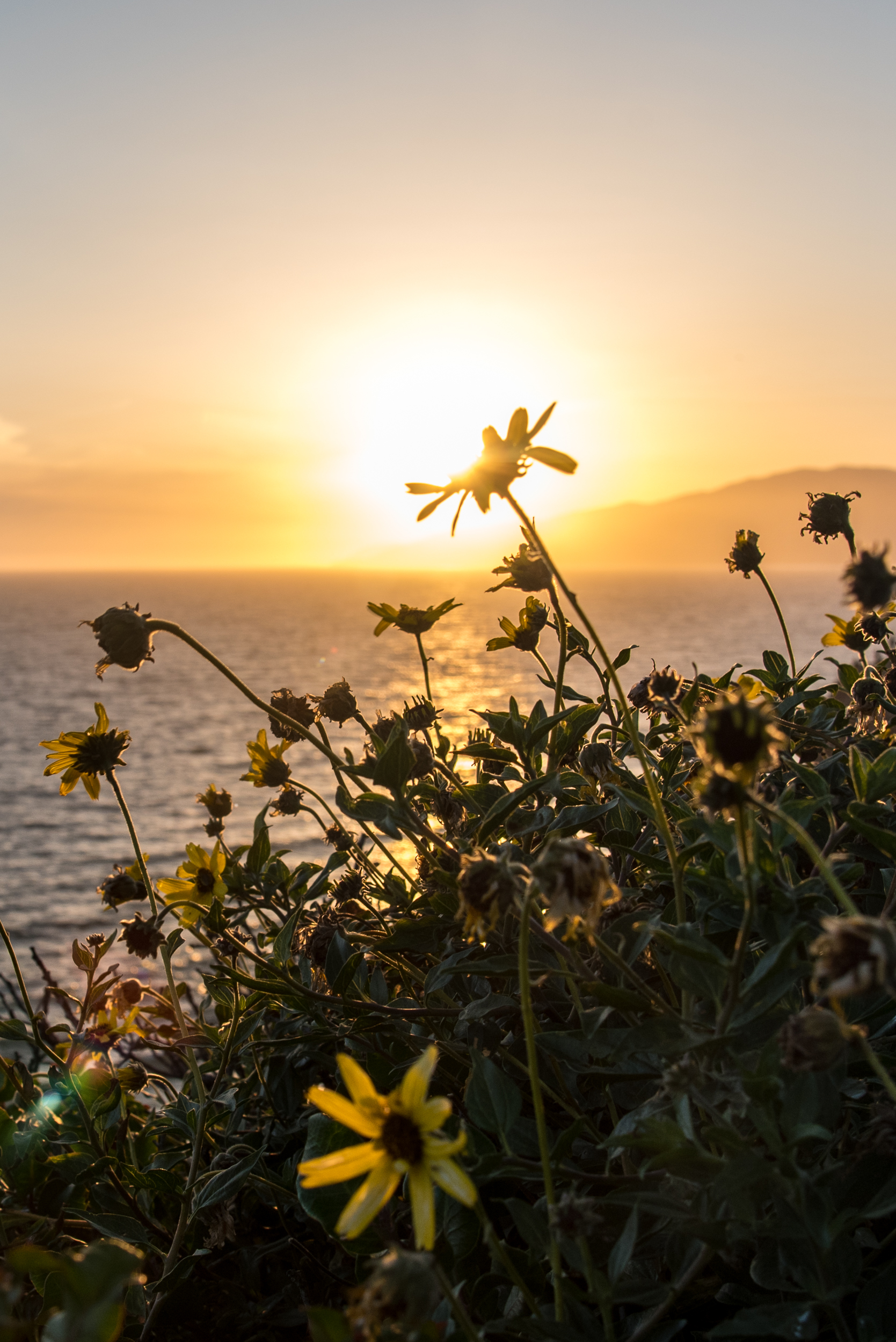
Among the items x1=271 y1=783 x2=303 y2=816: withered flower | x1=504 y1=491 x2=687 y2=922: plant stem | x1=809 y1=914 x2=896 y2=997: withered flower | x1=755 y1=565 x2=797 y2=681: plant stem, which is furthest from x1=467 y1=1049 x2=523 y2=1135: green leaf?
x1=755 y1=565 x2=797 y2=681: plant stem

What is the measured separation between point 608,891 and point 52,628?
11125 cm

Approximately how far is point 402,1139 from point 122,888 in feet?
3.90

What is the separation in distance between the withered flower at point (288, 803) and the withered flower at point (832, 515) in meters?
1.43

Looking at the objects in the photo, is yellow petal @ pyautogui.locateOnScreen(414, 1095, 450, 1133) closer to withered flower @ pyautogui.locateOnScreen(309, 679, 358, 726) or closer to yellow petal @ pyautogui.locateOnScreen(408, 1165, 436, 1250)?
yellow petal @ pyautogui.locateOnScreen(408, 1165, 436, 1250)

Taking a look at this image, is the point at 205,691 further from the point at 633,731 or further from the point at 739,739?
the point at 739,739

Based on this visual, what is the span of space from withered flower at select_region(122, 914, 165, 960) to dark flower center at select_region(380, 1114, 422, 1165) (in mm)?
897

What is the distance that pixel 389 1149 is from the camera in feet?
2.98

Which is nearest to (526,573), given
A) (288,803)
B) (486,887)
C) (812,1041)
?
(288,803)

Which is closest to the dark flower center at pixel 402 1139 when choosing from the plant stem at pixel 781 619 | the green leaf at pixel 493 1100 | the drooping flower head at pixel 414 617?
the green leaf at pixel 493 1100

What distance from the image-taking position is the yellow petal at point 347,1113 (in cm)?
88

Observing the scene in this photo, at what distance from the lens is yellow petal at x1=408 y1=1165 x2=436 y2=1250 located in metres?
0.83

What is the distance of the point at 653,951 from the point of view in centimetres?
126

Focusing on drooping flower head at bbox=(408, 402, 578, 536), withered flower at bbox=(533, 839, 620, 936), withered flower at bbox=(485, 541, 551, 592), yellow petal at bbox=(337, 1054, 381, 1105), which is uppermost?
drooping flower head at bbox=(408, 402, 578, 536)

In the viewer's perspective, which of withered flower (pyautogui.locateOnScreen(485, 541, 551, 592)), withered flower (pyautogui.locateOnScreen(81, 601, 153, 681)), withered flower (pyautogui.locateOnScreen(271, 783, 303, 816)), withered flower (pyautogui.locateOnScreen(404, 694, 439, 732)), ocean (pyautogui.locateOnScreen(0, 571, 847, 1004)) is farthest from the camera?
ocean (pyautogui.locateOnScreen(0, 571, 847, 1004))
